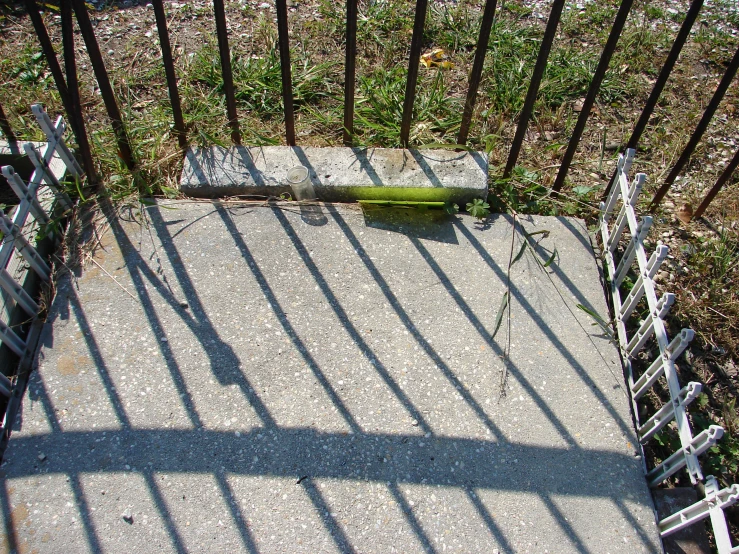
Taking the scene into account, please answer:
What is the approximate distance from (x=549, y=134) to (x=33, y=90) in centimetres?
321

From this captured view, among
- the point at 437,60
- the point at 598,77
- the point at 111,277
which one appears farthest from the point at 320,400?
the point at 437,60

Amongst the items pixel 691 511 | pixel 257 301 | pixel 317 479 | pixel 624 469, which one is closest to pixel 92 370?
pixel 257 301

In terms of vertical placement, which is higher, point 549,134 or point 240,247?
point 549,134

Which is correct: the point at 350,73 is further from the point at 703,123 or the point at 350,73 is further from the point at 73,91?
the point at 703,123

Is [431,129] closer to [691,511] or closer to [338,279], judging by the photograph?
[338,279]

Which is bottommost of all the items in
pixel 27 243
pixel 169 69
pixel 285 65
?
pixel 27 243

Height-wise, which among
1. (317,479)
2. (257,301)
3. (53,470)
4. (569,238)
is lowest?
(53,470)

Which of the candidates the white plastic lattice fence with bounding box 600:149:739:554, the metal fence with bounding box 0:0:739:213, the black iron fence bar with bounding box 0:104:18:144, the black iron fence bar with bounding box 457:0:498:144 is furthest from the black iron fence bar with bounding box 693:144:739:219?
the black iron fence bar with bounding box 0:104:18:144

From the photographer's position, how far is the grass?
313cm

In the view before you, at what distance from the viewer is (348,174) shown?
9.94 feet

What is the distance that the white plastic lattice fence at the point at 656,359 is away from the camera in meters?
1.87

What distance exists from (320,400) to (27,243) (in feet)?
4.63

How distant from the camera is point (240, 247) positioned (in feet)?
9.25

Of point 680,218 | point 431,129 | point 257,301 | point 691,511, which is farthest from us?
point 431,129
